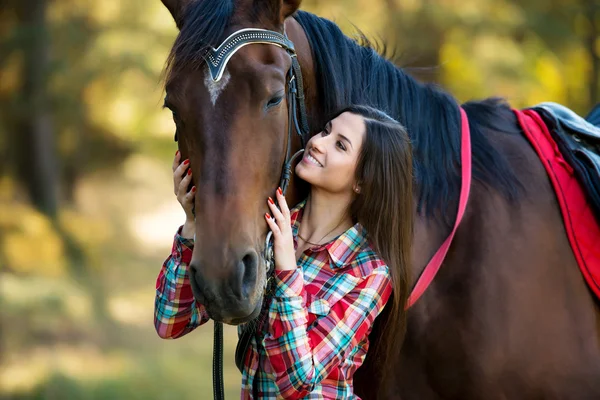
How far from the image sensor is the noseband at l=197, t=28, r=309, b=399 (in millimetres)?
1886

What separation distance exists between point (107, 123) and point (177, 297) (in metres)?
6.07

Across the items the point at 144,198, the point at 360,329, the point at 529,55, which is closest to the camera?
the point at 360,329

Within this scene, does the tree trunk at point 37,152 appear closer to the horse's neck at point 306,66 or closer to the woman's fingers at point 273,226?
the horse's neck at point 306,66

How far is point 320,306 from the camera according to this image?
2.00m

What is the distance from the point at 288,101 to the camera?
209 cm

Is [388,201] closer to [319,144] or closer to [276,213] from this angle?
[319,144]

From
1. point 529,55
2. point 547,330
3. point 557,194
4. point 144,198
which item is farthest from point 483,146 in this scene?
point 144,198

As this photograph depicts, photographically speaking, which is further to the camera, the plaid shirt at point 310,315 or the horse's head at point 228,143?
the plaid shirt at point 310,315

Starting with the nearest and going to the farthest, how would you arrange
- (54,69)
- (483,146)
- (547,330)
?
(547,330)
(483,146)
(54,69)

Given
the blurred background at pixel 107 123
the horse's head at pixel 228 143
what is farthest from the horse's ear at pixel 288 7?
the blurred background at pixel 107 123

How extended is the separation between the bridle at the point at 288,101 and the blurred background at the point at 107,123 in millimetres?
3970

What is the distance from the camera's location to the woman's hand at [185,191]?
6.62ft

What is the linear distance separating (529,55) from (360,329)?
5.03m

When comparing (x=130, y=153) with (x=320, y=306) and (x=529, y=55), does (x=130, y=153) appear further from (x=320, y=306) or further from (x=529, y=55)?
(x=320, y=306)
